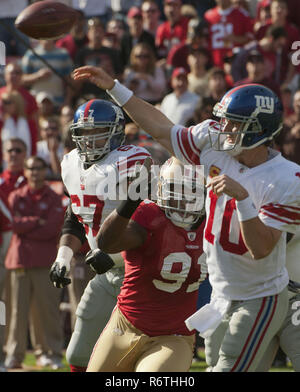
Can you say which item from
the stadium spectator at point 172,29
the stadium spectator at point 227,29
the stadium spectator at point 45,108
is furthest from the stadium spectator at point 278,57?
the stadium spectator at point 45,108

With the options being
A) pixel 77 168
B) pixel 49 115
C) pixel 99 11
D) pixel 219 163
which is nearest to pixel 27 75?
pixel 49 115

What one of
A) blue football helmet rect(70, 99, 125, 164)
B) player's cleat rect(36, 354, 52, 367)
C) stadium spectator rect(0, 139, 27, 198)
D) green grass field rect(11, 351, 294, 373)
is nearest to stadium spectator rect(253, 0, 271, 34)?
stadium spectator rect(0, 139, 27, 198)

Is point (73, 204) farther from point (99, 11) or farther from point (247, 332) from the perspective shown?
point (99, 11)

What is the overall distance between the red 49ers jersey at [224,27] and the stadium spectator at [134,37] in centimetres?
72

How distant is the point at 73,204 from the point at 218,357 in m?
1.36

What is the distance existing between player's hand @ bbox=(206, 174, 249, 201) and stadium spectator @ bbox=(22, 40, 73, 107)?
20.4 feet

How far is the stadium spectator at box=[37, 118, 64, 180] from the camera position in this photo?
8609 millimetres

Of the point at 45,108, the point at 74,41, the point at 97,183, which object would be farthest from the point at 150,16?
the point at 97,183

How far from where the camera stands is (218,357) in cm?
409

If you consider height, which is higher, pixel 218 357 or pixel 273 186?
pixel 273 186

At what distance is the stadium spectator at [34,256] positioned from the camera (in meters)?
7.35

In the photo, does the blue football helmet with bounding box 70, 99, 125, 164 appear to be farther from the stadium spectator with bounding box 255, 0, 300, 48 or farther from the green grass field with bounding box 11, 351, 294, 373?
the stadium spectator with bounding box 255, 0, 300, 48

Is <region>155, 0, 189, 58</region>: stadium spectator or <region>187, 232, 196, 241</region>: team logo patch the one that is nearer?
<region>187, 232, 196, 241</region>: team logo patch

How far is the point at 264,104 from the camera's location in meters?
3.91
